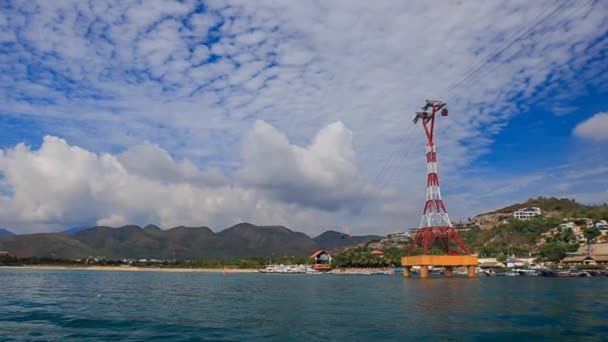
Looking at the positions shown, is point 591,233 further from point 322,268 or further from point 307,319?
point 307,319

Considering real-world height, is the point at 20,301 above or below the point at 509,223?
below

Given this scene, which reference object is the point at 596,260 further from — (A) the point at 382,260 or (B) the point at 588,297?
(B) the point at 588,297

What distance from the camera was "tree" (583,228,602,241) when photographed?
142875mm

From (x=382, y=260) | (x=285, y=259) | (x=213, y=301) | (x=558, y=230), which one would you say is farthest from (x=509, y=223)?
(x=213, y=301)

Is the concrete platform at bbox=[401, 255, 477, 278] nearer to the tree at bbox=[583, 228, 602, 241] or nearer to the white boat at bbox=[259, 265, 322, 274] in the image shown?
the white boat at bbox=[259, 265, 322, 274]

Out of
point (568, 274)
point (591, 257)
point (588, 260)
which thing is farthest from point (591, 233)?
point (568, 274)

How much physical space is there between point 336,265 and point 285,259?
39.5 meters

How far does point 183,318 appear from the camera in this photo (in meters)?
33.2

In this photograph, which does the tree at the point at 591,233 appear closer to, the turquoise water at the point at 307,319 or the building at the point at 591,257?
the building at the point at 591,257

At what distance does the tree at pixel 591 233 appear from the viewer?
469ft

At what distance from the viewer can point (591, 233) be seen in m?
144

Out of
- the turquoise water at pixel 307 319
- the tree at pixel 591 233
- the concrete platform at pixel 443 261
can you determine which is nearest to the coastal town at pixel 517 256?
the tree at pixel 591 233

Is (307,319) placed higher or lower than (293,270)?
higher

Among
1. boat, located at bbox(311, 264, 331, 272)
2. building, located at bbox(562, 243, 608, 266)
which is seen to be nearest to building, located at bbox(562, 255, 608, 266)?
building, located at bbox(562, 243, 608, 266)
